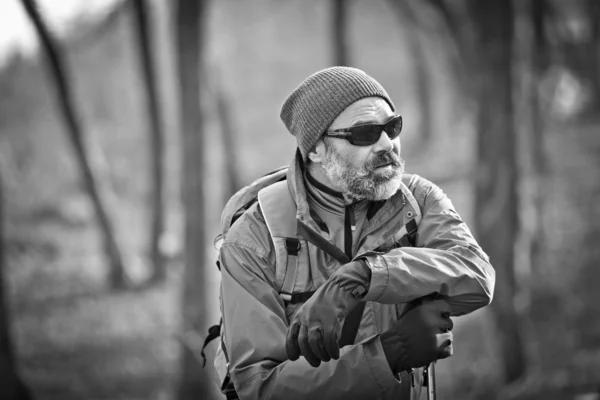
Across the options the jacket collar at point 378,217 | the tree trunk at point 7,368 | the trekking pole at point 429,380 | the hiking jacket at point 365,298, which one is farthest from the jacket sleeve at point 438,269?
the tree trunk at point 7,368

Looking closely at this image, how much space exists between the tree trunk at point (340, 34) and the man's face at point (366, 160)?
9.26 meters

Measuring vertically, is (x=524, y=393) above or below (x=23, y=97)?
below

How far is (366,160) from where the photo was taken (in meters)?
2.99

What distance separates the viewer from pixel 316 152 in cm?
314

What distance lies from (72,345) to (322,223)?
8.99m

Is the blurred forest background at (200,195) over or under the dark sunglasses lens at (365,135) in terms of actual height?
under

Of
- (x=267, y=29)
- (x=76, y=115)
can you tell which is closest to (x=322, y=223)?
(x=76, y=115)

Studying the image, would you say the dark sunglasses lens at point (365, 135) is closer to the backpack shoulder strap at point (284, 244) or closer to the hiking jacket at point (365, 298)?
the hiking jacket at point (365, 298)

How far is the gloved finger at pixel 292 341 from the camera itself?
2564 millimetres

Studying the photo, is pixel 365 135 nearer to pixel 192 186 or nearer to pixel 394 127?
pixel 394 127

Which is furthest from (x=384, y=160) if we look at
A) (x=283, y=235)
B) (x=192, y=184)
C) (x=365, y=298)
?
(x=192, y=184)

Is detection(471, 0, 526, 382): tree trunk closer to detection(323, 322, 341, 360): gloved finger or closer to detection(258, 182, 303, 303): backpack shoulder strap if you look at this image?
detection(258, 182, 303, 303): backpack shoulder strap

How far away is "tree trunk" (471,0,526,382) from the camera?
8742 mm

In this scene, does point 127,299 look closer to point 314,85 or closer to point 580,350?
point 580,350
